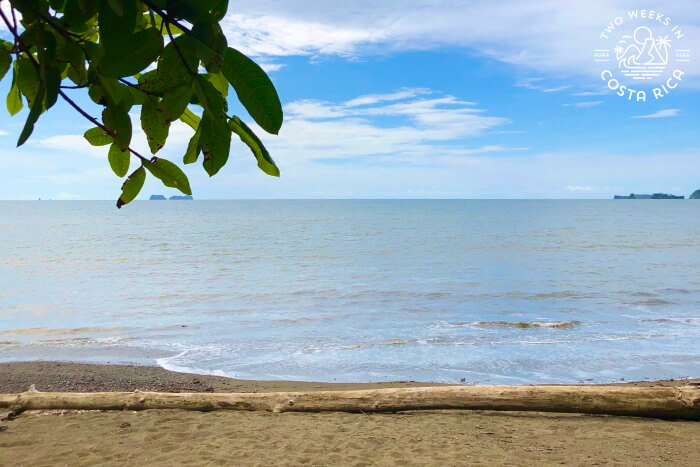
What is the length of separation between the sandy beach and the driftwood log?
0.08 meters

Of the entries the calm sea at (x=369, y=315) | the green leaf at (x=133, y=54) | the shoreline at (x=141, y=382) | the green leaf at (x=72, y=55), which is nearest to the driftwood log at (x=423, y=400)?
the shoreline at (x=141, y=382)

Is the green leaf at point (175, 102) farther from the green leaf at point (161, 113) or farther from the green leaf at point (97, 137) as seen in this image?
the green leaf at point (97, 137)

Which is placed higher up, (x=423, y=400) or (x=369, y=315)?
(x=423, y=400)

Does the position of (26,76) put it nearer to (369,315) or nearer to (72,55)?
(72,55)

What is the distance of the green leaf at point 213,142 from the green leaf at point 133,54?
12 cm

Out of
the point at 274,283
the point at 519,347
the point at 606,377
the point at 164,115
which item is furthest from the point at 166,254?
the point at 164,115

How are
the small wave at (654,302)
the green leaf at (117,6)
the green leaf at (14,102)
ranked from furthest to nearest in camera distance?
the small wave at (654,302) → the green leaf at (14,102) → the green leaf at (117,6)

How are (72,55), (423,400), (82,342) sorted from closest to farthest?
1. (72,55)
2. (423,400)
3. (82,342)

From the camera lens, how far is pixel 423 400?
5.67 meters

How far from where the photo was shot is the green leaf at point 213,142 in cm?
84

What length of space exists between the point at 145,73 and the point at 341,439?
4.59 m

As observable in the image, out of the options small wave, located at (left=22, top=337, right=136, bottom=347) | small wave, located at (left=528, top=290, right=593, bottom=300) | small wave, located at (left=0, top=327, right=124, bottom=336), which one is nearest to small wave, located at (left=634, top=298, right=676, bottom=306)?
small wave, located at (left=528, top=290, right=593, bottom=300)

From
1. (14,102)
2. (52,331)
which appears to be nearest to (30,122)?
(14,102)

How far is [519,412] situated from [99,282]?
1663cm
